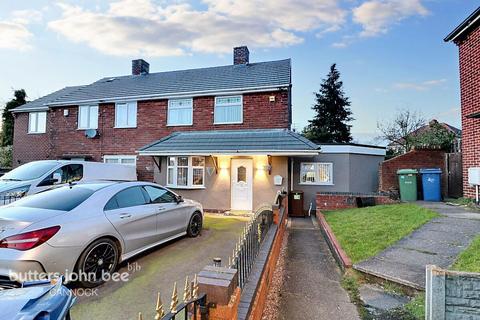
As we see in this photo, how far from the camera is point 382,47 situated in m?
13.7

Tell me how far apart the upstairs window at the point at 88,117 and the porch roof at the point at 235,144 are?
5891mm

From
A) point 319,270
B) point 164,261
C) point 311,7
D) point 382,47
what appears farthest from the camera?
point 382,47

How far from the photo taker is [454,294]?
2.93 metres

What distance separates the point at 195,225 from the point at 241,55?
12971 mm

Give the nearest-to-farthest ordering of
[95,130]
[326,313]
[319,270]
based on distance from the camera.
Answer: [326,313]
[319,270]
[95,130]

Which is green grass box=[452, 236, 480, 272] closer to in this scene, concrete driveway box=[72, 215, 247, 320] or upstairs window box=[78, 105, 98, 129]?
concrete driveway box=[72, 215, 247, 320]

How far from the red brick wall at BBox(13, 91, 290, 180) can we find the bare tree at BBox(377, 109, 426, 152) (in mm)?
22608

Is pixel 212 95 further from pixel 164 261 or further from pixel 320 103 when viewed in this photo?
pixel 320 103

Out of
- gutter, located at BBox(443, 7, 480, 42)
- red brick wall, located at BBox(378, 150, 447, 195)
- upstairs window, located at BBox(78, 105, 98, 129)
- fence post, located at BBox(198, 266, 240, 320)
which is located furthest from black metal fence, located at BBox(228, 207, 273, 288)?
upstairs window, located at BBox(78, 105, 98, 129)

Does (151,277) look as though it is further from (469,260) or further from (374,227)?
(374,227)

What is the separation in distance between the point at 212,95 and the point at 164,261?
392 inches

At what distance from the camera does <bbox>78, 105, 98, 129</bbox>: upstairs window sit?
51.4 feet

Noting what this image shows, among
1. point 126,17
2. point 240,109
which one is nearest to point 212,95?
point 240,109

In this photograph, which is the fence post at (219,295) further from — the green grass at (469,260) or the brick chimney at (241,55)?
the brick chimney at (241,55)
